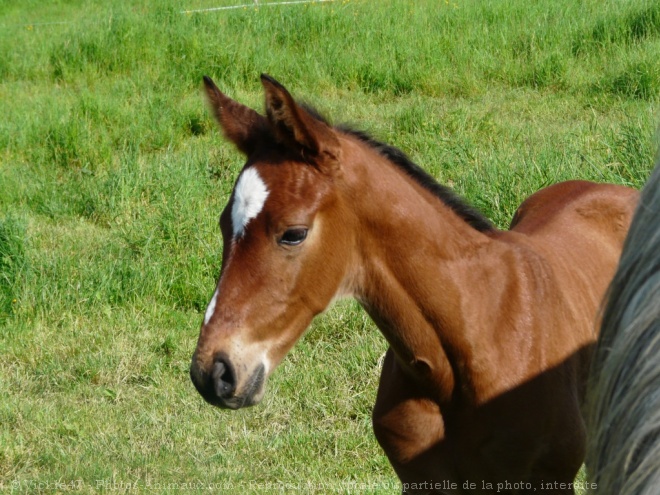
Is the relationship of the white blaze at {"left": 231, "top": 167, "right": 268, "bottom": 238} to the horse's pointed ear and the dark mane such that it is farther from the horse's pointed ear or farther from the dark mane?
the dark mane

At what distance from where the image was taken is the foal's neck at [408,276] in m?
2.66

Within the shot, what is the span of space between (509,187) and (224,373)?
3.66 m

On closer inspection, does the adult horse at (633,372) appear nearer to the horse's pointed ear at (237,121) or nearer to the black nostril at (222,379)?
the black nostril at (222,379)

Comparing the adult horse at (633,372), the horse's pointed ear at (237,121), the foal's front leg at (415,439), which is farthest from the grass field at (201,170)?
the adult horse at (633,372)

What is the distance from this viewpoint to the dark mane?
2926mm

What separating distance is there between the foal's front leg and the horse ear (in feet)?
2.48

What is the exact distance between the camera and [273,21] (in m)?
10.1

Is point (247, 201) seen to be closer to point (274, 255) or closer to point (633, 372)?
point (274, 255)

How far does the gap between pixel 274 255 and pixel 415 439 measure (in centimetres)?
77

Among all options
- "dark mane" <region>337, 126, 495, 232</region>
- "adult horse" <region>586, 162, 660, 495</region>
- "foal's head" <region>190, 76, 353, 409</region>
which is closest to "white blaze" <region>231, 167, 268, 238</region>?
"foal's head" <region>190, 76, 353, 409</region>

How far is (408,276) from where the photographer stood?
8.78 ft

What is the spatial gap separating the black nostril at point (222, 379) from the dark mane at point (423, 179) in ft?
3.02

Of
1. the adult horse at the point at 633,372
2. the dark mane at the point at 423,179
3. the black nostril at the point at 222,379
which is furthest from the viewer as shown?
the dark mane at the point at 423,179

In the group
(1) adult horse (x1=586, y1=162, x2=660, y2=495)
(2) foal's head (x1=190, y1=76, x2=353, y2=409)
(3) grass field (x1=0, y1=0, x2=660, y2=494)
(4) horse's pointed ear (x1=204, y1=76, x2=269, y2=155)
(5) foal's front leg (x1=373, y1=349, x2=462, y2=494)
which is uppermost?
(1) adult horse (x1=586, y1=162, x2=660, y2=495)
